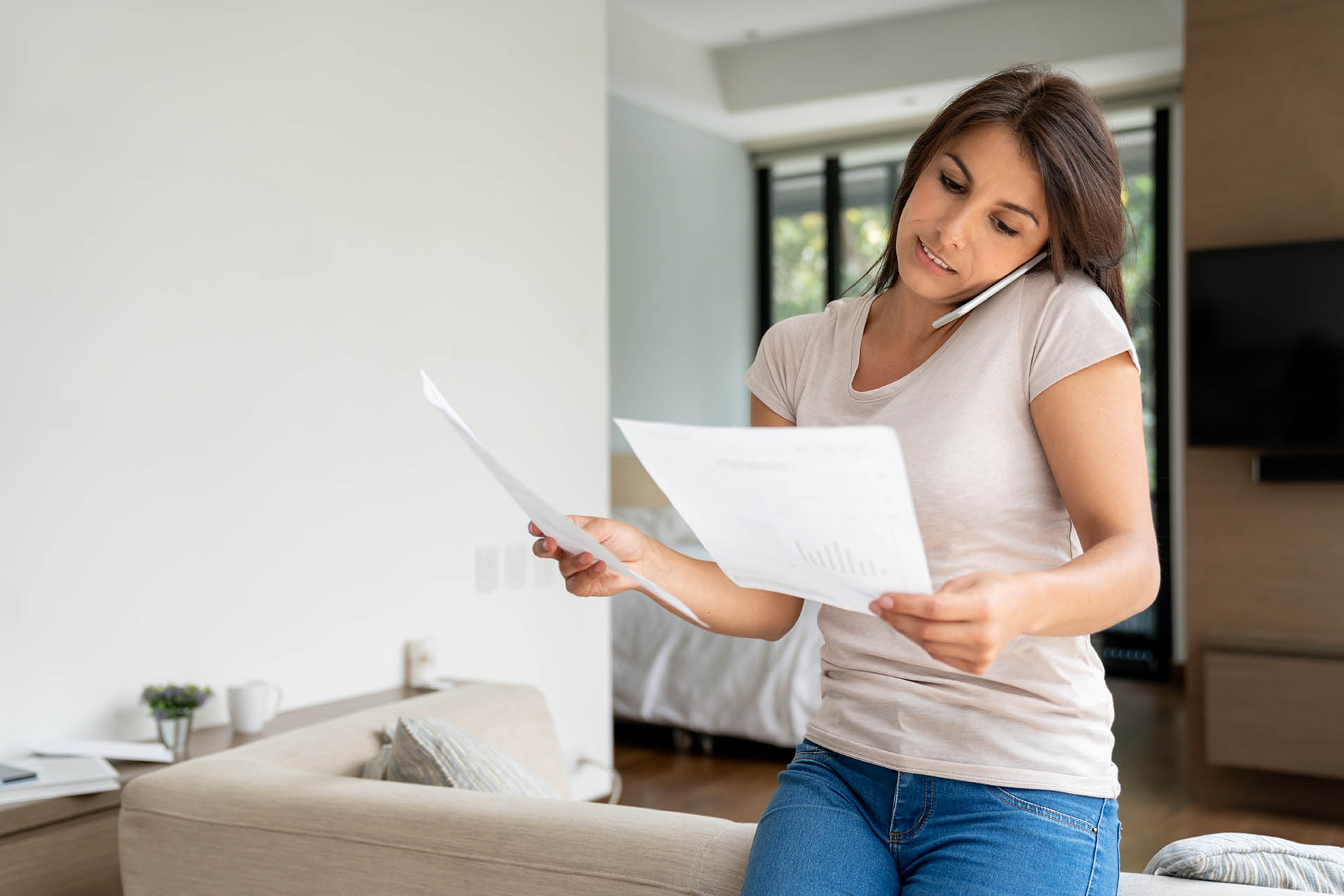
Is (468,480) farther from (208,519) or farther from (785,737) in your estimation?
(785,737)

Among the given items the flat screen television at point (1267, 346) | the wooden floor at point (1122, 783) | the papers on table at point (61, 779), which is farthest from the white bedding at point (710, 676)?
the papers on table at point (61, 779)

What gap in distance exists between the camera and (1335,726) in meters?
3.48

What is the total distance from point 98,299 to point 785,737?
2799 millimetres

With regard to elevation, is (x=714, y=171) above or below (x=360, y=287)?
above

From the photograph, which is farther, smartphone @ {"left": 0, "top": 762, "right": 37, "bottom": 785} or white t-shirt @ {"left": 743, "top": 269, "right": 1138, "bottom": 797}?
smartphone @ {"left": 0, "top": 762, "right": 37, "bottom": 785}

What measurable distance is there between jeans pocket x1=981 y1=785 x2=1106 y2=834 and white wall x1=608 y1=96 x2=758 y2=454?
4.87 metres

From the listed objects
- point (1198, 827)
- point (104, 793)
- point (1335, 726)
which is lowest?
point (1198, 827)

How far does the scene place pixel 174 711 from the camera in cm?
218

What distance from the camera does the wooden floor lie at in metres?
3.50

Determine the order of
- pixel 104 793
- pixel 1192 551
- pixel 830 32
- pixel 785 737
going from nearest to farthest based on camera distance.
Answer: pixel 104 793
pixel 1192 551
pixel 785 737
pixel 830 32

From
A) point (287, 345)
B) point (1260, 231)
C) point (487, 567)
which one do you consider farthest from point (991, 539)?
point (1260, 231)

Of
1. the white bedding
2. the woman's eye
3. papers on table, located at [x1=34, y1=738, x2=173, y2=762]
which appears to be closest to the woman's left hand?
the woman's eye

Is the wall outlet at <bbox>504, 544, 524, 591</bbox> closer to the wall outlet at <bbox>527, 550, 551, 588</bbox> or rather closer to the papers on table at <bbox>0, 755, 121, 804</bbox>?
the wall outlet at <bbox>527, 550, 551, 588</bbox>

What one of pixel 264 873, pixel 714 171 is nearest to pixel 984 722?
pixel 264 873
